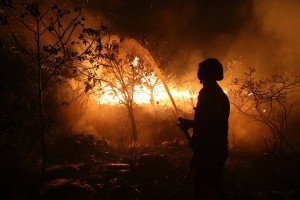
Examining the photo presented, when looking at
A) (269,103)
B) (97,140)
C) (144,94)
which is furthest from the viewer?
(144,94)

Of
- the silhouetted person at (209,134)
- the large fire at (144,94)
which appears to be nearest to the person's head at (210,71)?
the silhouetted person at (209,134)

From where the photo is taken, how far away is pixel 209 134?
4.62m

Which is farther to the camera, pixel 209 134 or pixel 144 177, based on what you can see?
pixel 144 177

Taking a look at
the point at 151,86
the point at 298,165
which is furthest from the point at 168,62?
the point at 298,165

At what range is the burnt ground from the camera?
26.4ft

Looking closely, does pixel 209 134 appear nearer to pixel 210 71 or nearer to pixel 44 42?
pixel 210 71

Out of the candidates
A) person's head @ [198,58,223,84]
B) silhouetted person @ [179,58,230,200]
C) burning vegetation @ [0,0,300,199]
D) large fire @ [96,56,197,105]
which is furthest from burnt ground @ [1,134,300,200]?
large fire @ [96,56,197,105]

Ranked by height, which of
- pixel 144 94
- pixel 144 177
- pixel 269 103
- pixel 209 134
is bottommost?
pixel 144 177

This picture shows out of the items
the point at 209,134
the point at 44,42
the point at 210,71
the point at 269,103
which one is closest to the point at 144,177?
the point at 209,134

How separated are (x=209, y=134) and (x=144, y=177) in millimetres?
5255

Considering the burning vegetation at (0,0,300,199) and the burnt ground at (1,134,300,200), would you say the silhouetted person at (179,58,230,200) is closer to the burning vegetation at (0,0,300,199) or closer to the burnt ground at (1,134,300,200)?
the burning vegetation at (0,0,300,199)

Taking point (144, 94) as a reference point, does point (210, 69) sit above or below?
below

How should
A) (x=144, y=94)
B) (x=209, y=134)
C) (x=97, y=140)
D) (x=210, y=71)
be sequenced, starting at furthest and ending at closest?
(x=144, y=94) → (x=97, y=140) → (x=210, y=71) → (x=209, y=134)

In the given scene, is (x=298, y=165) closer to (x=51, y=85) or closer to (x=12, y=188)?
(x=12, y=188)
